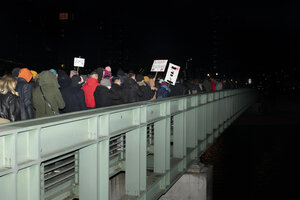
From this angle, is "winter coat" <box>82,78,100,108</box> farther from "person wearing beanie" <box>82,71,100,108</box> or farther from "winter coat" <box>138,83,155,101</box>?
"winter coat" <box>138,83,155,101</box>

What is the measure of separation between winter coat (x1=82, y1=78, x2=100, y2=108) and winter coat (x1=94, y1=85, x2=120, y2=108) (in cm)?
42

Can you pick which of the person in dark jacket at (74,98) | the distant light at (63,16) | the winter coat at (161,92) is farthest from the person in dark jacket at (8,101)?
the distant light at (63,16)

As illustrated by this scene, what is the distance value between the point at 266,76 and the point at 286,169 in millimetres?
174893

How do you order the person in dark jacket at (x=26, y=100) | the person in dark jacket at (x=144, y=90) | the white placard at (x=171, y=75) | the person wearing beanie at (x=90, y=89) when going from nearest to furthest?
the person in dark jacket at (x=26, y=100)
the person wearing beanie at (x=90, y=89)
the person in dark jacket at (x=144, y=90)
the white placard at (x=171, y=75)

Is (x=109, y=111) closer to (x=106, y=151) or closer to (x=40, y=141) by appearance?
(x=106, y=151)

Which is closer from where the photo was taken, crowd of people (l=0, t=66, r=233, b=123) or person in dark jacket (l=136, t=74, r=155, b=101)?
crowd of people (l=0, t=66, r=233, b=123)

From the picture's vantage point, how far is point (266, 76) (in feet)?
622

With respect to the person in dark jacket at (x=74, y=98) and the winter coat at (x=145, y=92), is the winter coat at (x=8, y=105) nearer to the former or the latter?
the person in dark jacket at (x=74, y=98)

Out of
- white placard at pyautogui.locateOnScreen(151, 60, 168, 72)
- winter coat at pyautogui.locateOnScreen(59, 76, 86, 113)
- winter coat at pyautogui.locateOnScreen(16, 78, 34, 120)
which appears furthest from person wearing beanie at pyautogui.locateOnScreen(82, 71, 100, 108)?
white placard at pyautogui.locateOnScreen(151, 60, 168, 72)

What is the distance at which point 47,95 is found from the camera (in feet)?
24.0

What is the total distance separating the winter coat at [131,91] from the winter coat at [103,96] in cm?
140

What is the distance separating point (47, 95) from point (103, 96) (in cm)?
107

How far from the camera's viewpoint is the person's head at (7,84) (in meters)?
6.35

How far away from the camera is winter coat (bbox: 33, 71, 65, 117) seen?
7.23 m
